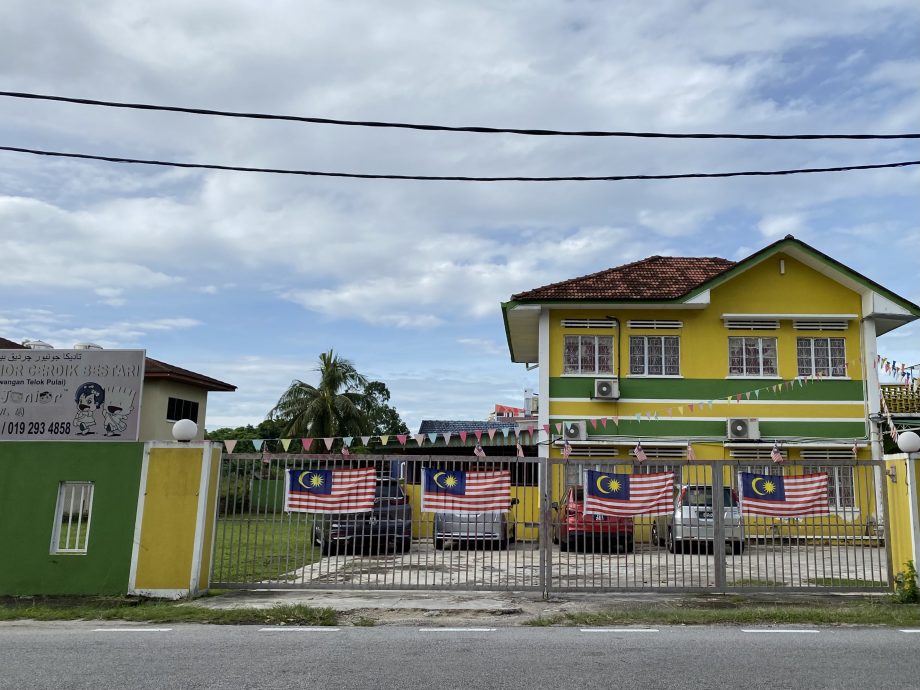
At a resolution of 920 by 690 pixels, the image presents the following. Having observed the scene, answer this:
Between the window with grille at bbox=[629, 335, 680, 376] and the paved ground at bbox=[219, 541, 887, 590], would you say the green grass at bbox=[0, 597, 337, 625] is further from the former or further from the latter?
the window with grille at bbox=[629, 335, 680, 376]

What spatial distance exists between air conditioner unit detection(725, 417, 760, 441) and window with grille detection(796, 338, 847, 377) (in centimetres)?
222

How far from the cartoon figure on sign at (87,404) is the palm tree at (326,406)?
27.0 meters

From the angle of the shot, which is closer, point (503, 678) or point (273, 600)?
point (503, 678)

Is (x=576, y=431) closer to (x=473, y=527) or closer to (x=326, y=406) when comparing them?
(x=473, y=527)

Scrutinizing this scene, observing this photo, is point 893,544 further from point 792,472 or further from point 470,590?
point 470,590

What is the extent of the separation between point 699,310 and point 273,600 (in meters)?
15.8

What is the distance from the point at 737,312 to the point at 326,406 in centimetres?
2233

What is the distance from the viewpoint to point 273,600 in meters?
10.3

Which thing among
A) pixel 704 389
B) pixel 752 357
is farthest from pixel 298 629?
pixel 752 357

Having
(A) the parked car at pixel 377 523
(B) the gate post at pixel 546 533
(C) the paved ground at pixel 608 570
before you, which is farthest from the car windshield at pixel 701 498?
(A) the parked car at pixel 377 523

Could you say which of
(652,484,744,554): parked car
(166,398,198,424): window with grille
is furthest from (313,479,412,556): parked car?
(166,398,198,424): window with grille

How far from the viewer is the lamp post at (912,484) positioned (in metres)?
10.6

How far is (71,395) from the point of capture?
11109mm

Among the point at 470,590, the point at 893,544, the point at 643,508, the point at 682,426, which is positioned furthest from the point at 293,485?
the point at 682,426
